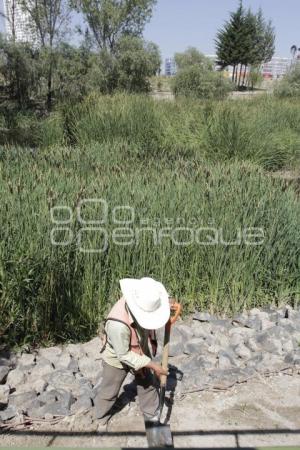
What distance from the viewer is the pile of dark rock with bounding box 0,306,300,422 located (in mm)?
2520

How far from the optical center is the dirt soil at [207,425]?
92.0 inches

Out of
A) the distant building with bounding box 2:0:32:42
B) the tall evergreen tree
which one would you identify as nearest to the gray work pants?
the distant building with bounding box 2:0:32:42

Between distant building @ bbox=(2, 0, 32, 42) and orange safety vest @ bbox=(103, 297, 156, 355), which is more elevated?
distant building @ bbox=(2, 0, 32, 42)

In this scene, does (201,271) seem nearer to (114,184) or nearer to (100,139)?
(114,184)

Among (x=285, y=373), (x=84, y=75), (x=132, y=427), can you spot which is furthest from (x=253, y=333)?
(x=84, y=75)

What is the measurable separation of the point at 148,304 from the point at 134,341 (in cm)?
27

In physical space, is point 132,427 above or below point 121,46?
below

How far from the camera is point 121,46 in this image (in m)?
18.9

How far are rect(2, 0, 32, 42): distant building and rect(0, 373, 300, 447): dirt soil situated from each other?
16155 mm

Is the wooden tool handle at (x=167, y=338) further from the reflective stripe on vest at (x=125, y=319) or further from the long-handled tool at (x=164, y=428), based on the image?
the reflective stripe on vest at (x=125, y=319)

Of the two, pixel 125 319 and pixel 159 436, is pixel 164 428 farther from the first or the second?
pixel 125 319

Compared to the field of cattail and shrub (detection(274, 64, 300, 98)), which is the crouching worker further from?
shrub (detection(274, 64, 300, 98))

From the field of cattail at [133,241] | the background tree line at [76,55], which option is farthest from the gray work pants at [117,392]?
the background tree line at [76,55]

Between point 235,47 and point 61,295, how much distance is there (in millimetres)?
36228
